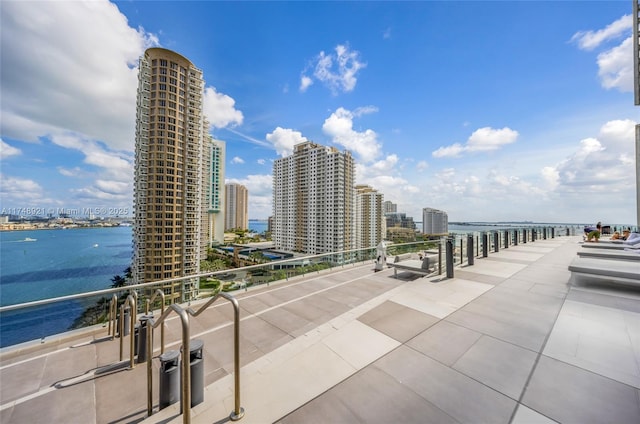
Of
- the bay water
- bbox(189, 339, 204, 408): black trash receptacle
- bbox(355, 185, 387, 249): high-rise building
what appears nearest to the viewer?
bbox(189, 339, 204, 408): black trash receptacle

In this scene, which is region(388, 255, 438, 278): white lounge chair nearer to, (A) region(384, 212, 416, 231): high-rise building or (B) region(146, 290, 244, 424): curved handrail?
(B) region(146, 290, 244, 424): curved handrail

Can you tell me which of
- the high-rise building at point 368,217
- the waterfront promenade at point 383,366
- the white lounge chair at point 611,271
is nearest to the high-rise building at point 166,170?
the waterfront promenade at point 383,366

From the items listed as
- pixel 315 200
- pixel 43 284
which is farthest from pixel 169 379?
pixel 43 284

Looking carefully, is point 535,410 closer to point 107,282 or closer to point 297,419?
point 297,419

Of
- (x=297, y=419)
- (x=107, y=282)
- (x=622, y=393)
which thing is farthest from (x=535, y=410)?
(x=107, y=282)

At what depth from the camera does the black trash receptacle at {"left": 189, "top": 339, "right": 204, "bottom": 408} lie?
8.15 ft

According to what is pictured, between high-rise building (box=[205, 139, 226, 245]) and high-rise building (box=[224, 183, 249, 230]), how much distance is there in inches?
1664

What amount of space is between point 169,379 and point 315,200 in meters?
72.1

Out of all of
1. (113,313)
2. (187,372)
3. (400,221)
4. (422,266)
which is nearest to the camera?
(187,372)

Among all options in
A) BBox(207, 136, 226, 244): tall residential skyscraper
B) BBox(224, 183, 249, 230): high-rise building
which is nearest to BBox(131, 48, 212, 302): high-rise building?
BBox(207, 136, 226, 244): tall residential skyscraper

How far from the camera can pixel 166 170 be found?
1681 inches

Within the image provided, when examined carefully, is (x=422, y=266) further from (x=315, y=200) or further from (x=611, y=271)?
(x=315, y=200)

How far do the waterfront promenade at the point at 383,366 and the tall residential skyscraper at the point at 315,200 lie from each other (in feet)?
212

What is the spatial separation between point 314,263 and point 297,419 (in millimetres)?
5951
